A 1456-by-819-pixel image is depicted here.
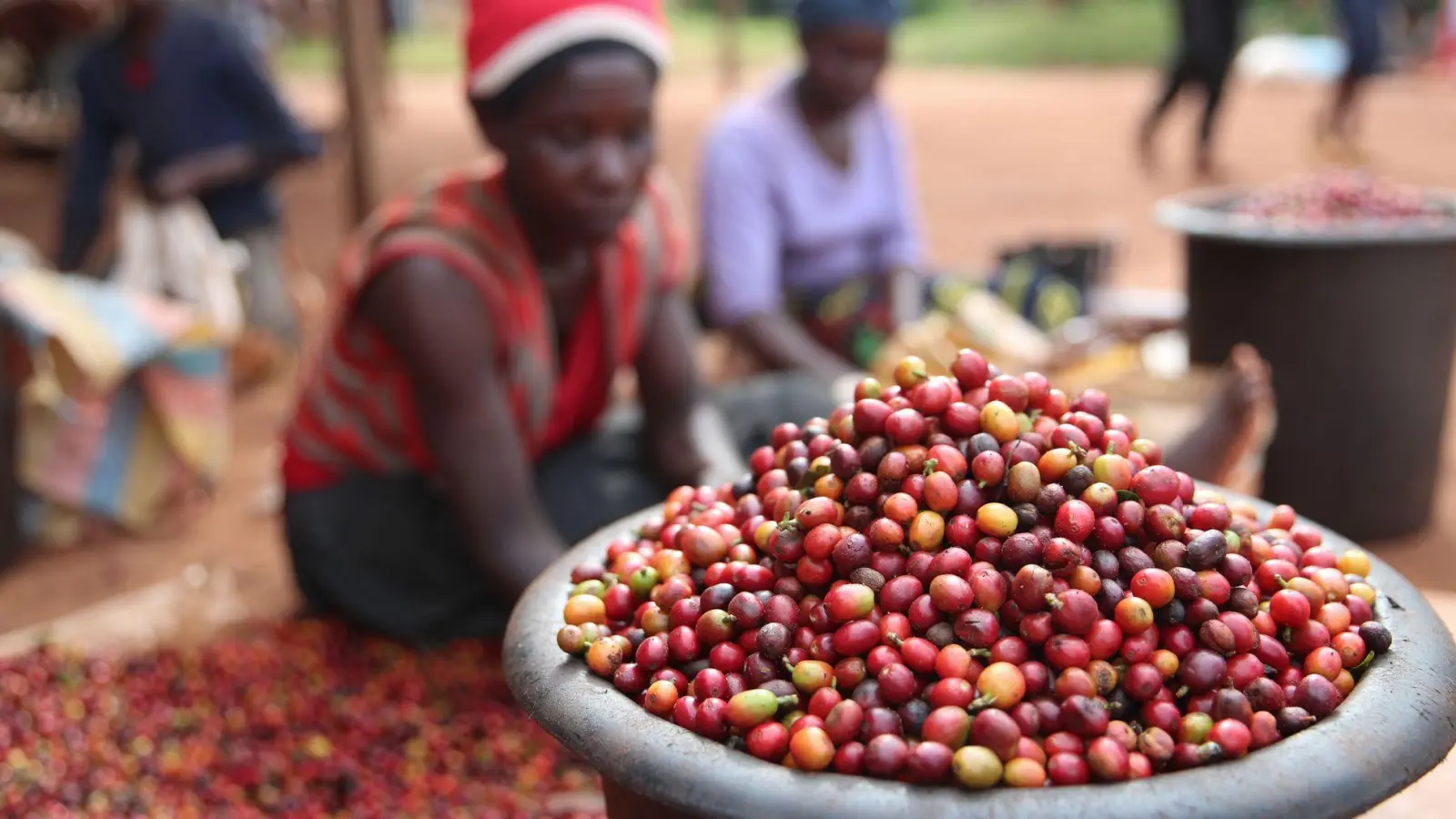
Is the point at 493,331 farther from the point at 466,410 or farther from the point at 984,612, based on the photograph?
the point at 984,612

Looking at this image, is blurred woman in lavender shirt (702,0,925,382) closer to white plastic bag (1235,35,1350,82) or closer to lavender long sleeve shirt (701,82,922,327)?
lavender long sleeve shirt (701,82,922,327)

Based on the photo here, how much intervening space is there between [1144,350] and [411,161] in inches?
397

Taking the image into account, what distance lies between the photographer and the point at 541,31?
2598 millimetres

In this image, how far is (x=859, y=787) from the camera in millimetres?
1188

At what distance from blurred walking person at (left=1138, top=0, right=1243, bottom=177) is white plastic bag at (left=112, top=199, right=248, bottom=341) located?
8068mm

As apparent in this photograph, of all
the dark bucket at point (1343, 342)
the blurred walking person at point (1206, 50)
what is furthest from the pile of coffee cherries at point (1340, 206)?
the blurred walking person at point (1206, 50)

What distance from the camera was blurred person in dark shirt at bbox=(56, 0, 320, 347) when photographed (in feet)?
17.3

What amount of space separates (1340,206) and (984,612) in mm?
3133

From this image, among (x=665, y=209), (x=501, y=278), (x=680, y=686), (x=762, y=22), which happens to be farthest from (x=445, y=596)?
(x=762, y=22)

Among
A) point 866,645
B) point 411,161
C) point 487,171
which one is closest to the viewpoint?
point 866,645

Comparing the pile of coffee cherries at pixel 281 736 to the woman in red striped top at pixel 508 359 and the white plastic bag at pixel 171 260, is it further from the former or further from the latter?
the white plastic bag at pixel 171 260

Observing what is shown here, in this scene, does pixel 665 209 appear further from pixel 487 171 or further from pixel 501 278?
pixel 501 278

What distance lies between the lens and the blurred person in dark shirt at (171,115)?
17.3 feet

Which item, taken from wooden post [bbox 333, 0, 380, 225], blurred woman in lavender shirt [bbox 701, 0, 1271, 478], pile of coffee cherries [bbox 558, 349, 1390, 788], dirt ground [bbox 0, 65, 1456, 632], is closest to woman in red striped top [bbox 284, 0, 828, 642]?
blurred woman in lavender shirt [bbox 701, 0, 1271, 478]
